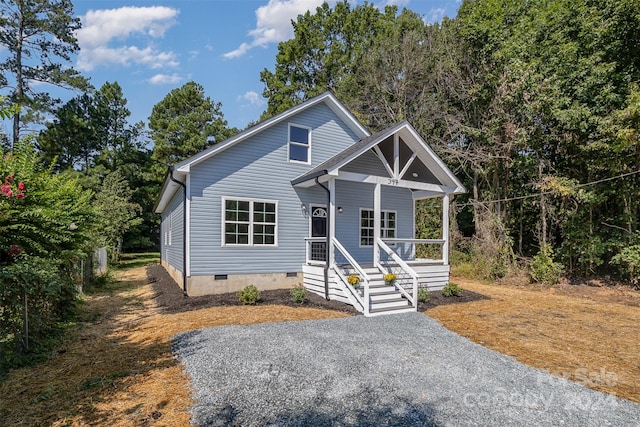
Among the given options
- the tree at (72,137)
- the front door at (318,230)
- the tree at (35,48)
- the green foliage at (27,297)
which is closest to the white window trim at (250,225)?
the front door at (318,230)

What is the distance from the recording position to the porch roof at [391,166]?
934 cm

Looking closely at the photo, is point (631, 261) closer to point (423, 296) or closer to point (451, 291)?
point (451, 291)

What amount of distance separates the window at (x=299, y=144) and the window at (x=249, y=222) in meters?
1.82

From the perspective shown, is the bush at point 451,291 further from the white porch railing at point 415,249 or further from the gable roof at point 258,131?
the gable roof at point 258,131

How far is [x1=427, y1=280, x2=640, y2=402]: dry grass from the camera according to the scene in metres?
4.67

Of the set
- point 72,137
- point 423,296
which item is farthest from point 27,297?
point 72,137

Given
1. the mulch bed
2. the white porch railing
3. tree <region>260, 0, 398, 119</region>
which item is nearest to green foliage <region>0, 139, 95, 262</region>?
the mulch bed

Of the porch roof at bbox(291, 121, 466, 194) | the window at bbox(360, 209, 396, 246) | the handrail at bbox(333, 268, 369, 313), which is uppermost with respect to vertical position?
the porch roof at bbox(291, 121, 466, 194)

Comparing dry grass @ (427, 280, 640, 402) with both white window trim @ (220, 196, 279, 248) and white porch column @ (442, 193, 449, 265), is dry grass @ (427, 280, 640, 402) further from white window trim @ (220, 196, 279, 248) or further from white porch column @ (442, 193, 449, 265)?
white window trim @ (220, 196, 279, 248)

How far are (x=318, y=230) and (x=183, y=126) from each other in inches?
945

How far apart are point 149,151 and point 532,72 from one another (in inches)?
1246

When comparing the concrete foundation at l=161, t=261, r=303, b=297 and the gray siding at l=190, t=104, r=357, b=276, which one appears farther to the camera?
the gray siding at l=190, t=104, r=357, b=276

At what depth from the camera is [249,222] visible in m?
10.1

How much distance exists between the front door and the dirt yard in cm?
173
